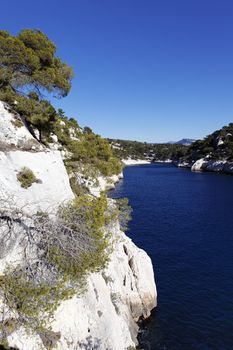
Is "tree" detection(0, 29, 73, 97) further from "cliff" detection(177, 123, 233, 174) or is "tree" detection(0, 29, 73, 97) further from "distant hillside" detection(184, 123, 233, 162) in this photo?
"distant hillside" detection(184, 123, 233, 162)

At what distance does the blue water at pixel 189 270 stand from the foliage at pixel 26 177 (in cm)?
1402

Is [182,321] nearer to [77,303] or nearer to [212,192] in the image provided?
[77,303]

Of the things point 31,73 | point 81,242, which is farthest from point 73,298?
point 31,73

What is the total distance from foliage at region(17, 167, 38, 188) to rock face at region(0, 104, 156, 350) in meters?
0.20

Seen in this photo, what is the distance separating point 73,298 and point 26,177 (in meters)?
6.98

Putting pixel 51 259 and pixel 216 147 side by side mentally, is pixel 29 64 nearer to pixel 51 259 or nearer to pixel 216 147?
pixel 51 259

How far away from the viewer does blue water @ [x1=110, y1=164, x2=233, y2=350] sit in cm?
2230

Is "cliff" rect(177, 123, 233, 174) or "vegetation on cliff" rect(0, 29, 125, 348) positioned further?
"cliff" rect(177, 123, 233, 174)

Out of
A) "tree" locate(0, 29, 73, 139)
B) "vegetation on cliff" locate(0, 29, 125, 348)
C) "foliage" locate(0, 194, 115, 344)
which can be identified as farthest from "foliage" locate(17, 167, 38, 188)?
"tree" locate(0, 29, 73, 139)

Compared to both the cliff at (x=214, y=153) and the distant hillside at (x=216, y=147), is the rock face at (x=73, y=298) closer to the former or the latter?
the cliff at (x=214, y=153)

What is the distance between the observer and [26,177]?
17188 mm

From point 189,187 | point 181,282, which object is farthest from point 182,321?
point 189,187

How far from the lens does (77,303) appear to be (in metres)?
15.6

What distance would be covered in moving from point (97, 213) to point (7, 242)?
15.1 ft
